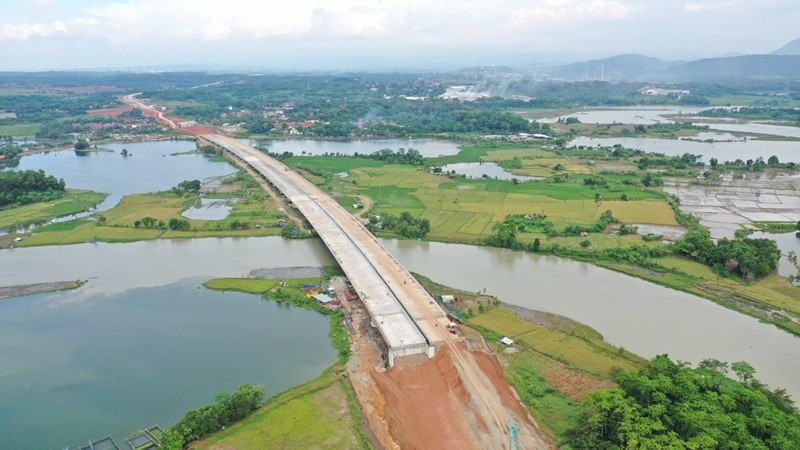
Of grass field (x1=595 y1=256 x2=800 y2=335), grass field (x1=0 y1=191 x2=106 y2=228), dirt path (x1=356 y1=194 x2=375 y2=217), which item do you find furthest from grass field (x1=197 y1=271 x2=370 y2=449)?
grass field (x1=0 y1=191 x2=106 y2=228)

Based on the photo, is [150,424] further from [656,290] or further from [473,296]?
[656,290]

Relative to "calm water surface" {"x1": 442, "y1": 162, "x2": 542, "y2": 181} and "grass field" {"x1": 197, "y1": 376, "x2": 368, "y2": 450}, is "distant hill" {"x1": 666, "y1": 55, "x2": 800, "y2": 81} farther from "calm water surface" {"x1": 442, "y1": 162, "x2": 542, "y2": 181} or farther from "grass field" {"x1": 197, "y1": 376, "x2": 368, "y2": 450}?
"grass field" {"x1": 197, "y1": 376, "x2": 368, "y2": 450}

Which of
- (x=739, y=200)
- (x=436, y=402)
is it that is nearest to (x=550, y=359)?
(x=436, y=402)

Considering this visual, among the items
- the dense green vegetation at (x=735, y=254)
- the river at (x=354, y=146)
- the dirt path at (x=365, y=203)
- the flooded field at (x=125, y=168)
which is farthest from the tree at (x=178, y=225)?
the dense green vegetation at (x=735, y=254)

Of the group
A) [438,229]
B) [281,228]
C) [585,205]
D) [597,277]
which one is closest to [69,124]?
[281,228]

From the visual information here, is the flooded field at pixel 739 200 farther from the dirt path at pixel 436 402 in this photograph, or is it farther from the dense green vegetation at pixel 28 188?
the dense green vegetation at pixel 28 188
